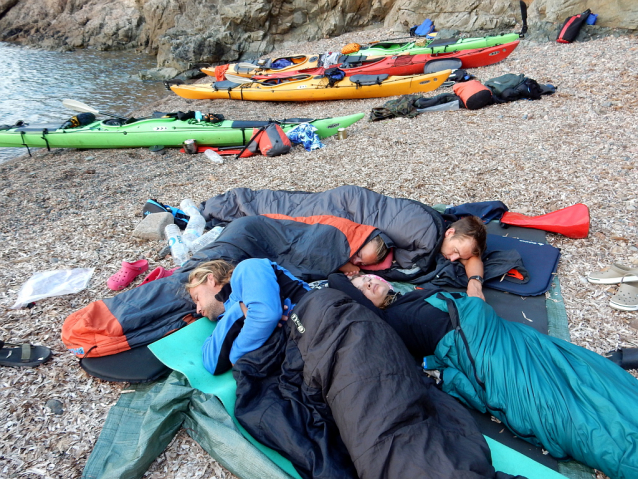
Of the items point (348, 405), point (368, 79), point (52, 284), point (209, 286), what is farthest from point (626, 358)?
point (368, 79)

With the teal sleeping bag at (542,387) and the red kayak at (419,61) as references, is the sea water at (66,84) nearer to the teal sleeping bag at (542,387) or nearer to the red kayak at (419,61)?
the red kayak at (419,61)

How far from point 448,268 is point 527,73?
7.82 meters

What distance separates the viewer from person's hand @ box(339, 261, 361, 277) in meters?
3.43

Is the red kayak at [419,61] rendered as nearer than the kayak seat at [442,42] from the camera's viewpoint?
Yes

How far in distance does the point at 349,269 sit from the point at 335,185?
2051 mm

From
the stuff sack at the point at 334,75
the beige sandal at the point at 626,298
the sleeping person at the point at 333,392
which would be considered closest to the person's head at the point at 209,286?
the sleeping person at the point at 333,392

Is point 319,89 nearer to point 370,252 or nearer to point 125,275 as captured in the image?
point 370,252

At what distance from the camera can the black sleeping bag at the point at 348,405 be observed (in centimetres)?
167

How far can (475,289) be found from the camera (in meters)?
3.04

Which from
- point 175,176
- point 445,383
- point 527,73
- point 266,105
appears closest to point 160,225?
point 175,176

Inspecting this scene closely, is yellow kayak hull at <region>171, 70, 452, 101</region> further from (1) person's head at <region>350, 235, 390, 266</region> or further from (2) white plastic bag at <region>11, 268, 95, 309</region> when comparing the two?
(2) white plastic bag at <region>11, 268, 95, 309</region>

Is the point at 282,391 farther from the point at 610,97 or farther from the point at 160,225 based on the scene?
the point at 610,97

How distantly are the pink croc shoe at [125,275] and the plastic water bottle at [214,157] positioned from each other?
3.63m

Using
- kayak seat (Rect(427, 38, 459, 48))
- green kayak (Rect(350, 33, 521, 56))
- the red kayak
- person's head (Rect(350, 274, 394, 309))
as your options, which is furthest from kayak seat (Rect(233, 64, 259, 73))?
person's head (Rect(350, 274, 394, 309))
